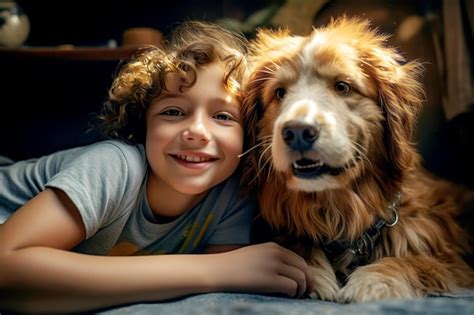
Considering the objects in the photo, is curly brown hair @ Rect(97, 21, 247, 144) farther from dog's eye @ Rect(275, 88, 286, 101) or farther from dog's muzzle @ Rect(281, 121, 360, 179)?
dog's muzzle @ Rect(281, 121, 360, 179)

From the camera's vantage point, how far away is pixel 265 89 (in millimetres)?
1210

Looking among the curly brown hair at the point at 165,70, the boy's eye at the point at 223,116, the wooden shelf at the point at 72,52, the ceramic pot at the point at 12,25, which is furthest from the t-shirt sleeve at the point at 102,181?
the ceramic pot at the point at 12,25

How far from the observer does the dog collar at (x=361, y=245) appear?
3.94ft

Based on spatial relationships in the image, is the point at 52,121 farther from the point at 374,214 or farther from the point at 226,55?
the point at 374,214

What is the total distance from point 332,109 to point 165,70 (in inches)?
16.0

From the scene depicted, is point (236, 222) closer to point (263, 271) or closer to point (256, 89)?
point (263, 271)

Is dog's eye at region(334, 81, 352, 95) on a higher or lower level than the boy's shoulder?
higher

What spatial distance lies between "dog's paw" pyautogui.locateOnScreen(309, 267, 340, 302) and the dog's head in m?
0.19

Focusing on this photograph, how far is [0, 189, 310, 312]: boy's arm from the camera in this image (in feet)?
3.05

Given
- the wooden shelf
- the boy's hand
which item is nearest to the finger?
the boy's hand

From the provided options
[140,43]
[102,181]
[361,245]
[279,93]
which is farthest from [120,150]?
[140,43]

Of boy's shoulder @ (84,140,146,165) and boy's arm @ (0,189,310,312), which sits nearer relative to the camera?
boy's arm @ (0,189,310,312)

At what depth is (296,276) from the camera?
1098 millimetres

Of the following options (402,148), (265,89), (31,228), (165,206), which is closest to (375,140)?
(402,148)
